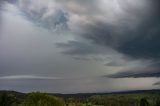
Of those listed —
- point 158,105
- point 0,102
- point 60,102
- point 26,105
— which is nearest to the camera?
point 26,105

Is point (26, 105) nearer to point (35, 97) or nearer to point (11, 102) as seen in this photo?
point (35, 97)

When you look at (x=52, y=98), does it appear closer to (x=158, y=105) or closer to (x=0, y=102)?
(x=0, y=102)

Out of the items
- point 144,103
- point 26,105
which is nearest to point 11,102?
point 26,105

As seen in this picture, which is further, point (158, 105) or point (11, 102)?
point (158, 105)

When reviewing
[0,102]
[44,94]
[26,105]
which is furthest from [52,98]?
[0,102]

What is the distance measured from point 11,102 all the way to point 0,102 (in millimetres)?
5742

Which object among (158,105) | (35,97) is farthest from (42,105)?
(158,105)

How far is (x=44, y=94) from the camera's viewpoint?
300 ft

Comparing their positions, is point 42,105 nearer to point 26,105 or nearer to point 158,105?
point 26,105

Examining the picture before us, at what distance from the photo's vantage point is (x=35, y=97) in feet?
293

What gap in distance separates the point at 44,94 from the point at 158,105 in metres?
93.0

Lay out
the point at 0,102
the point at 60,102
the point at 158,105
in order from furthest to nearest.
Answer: the point at 158,105, the point at 0,102, the point at 60,102

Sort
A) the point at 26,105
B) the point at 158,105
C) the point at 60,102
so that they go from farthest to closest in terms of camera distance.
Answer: the point at 158,105
the point at 60,102
the point at 26,105

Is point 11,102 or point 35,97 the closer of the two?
point 35,97
